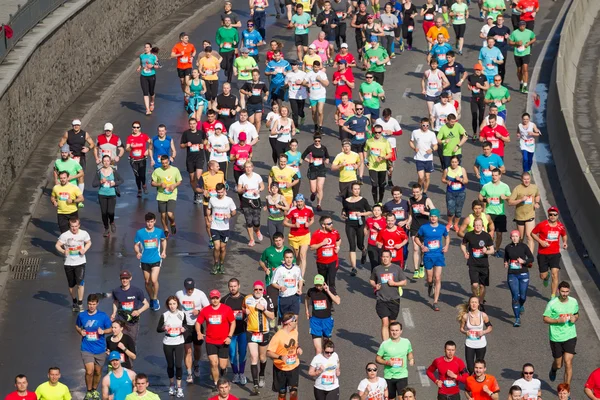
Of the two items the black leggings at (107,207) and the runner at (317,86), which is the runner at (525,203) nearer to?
the runner at (317,86)

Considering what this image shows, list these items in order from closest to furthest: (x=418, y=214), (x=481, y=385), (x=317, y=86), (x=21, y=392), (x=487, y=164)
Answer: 1. (x=21, y=392)
2. (x=481, y=385)
3. (x=418, y=214)
4. (x=487, y=164)
5. (x=317, y=86)

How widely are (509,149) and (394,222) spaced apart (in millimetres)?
8892

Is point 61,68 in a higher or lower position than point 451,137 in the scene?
lower

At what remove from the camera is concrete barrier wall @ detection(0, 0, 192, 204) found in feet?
101

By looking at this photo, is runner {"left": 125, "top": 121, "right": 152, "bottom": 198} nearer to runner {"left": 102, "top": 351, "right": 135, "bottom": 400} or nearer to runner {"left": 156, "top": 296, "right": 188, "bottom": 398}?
runner {"left": 156, "top": 296, "right": 188, "bottom": 398}

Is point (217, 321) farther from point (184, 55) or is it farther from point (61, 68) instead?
point (61, 68)

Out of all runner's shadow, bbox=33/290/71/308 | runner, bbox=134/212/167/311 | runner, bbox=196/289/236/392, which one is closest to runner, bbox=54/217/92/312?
runner's shadow, bbox=33/290/71/308

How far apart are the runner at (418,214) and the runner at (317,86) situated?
7.55m

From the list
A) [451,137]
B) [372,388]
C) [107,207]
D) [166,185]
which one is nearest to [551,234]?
[451,137]

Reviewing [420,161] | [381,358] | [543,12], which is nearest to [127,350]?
[381,358]

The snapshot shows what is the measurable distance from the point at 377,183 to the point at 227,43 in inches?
362

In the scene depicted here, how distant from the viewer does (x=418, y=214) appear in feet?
83.4

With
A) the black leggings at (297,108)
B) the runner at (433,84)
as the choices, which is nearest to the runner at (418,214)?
the runner at (433,84)

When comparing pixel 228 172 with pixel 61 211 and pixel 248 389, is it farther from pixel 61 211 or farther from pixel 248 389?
pixel 248 389
